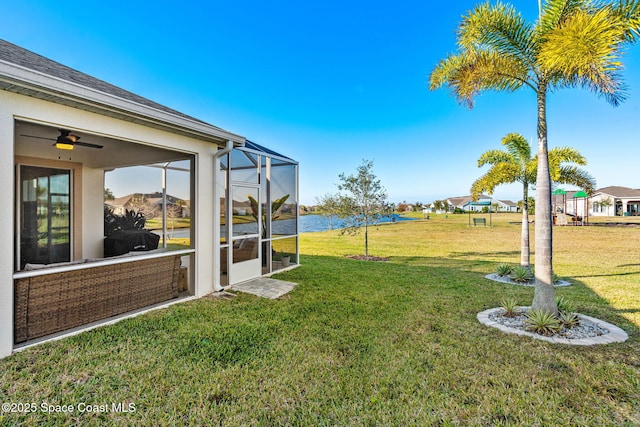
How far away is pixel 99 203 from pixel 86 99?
16.5 ft

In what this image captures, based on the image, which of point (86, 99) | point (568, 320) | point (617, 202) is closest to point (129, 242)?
point (86, 99)

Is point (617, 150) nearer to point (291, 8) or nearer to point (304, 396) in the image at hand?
point (291, 8)

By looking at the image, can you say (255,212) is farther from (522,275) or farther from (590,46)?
(522,275)

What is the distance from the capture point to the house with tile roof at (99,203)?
345cm

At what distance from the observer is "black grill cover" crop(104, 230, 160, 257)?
7.34m

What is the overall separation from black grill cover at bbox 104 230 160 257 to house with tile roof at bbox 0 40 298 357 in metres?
0.04

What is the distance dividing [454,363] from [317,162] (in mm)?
20528

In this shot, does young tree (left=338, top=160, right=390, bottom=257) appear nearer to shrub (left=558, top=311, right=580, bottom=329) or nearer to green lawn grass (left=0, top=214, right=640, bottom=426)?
green lawn grass (left=0, top=214, right=640, bottom=426)

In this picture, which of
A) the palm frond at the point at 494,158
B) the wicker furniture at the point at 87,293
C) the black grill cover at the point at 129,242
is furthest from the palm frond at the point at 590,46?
the black grill cover at the point at 129,242

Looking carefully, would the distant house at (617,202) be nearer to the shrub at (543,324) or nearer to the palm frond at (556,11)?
the palm frond at (556,11)

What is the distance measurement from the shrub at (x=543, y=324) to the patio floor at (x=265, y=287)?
443cm

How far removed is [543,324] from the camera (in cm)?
420

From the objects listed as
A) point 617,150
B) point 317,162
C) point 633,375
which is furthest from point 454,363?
point 317,162

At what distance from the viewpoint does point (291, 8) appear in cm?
1081
